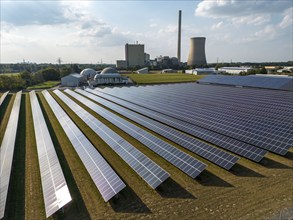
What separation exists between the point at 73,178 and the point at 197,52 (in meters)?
157

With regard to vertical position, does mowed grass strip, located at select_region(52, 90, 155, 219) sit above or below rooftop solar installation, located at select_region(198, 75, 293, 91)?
below

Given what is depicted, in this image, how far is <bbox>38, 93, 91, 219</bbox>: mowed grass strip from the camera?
12520 mm

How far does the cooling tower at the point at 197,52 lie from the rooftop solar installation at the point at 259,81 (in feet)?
329

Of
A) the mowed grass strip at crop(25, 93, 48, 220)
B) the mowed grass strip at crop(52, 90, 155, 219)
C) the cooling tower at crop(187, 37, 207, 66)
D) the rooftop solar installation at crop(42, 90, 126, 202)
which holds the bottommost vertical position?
the mowed grass strip at crop(25, 93, 48, 220)

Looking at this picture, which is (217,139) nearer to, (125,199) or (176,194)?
(176,194)

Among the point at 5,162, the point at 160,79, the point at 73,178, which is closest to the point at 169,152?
the point at 73,178

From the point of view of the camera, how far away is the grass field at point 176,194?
12.1 meters

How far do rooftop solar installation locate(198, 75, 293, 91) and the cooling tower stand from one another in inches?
3942

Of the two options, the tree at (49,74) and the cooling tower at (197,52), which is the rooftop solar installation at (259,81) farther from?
the cooling tower at (197,52)

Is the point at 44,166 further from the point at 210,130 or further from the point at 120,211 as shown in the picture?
the point at 210,130

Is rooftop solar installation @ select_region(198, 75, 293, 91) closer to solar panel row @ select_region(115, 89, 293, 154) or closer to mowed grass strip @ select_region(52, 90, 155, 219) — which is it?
solar panel row @ select_region(115, 89, 293, 154)

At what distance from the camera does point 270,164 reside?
16938 millimetres

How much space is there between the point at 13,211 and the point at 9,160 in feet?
22.2

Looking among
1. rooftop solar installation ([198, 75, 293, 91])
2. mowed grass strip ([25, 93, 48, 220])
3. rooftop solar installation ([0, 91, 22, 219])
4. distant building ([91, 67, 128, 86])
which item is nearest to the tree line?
distant building ([91, 67, 128, 86])
